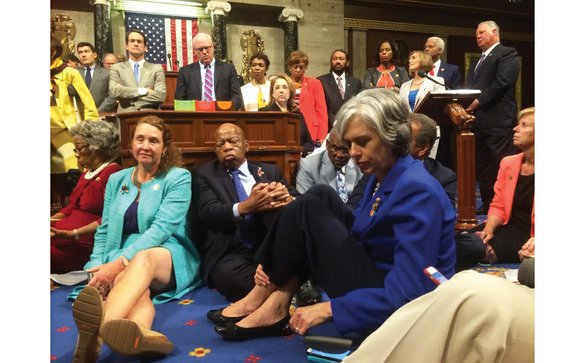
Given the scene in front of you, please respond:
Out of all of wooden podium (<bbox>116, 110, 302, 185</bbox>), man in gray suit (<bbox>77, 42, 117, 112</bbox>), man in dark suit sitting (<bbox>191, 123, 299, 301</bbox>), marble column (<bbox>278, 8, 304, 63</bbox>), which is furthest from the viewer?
marble column (<bbox>278, 8, 304, 63</bbox>)

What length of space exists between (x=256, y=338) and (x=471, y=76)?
369cm

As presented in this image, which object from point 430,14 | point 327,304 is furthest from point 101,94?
point 430,14

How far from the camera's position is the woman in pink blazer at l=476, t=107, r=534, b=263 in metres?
3.33

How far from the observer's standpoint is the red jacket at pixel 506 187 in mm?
3352

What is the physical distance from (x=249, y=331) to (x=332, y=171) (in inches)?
55.2

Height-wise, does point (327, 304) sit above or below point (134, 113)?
below

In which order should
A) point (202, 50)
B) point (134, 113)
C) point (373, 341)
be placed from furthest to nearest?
point (202, 50), point (134, 113), point (373, 341)

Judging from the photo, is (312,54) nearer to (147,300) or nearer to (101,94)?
(101,94)

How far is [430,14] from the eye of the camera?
36.4 ft

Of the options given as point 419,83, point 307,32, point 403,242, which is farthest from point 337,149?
point 307,32

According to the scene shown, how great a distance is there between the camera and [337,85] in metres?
5.82

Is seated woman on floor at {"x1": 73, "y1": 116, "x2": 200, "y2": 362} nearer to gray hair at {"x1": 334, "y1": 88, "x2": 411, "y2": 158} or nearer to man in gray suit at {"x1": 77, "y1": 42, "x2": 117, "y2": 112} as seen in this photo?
gray hair at {"x1": 334, "y1": 88, "x2": 411, "y2": 158}

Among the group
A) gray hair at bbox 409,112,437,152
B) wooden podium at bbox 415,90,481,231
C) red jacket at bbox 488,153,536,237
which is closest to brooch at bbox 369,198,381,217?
gray hair at bbox 409,112,437,152

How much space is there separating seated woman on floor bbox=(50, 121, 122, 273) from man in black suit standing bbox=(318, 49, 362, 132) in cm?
277
